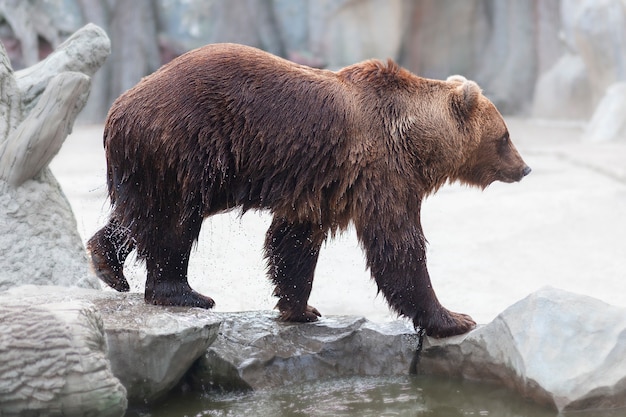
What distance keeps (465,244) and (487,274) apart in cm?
90

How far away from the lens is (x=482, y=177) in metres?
5.38

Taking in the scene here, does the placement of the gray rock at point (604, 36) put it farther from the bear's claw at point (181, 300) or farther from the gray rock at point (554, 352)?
the bear's claw at point (181, 300)

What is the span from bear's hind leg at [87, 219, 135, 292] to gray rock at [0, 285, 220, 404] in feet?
2.23

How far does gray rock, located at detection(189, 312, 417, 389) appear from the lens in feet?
15.5

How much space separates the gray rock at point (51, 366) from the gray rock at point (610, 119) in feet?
39.7

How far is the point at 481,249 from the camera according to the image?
8.11m

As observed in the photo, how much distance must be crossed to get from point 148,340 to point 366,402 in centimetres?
117

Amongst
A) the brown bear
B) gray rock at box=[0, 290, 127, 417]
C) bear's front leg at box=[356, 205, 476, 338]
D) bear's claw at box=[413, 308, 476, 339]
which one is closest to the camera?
gray rock at box=[0, 290, 127, 417]

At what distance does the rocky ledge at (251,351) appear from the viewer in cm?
344

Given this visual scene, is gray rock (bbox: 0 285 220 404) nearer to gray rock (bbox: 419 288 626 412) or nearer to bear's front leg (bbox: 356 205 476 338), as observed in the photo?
bear's front leg (bbox: 356 205 476 338)

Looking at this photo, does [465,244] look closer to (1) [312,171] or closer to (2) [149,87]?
(1) [312,171]

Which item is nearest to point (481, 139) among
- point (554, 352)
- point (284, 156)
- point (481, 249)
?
point (284, 156)

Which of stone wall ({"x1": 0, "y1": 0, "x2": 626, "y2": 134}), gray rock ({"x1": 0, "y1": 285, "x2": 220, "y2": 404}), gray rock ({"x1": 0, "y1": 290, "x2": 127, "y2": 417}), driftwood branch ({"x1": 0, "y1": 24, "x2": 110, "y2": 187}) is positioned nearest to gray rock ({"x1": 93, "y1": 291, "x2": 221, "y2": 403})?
gray rock ({"x1": 0, "y1": 285, "x2": 220, "y2": 404})

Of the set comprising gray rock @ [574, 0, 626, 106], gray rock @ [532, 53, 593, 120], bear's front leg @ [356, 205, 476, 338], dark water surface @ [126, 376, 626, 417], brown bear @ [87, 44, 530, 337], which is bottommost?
dark water surface @ [126, 376, 626, 417]
